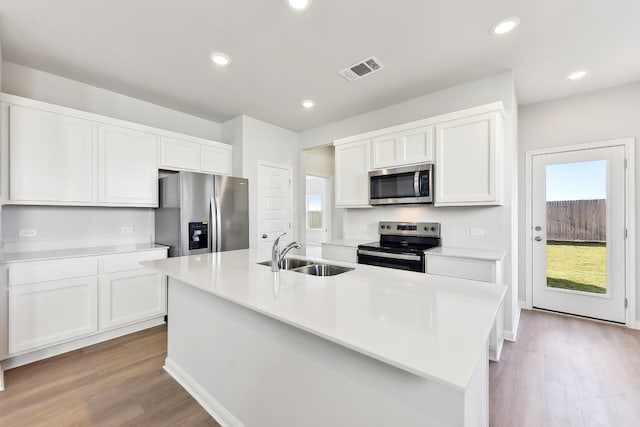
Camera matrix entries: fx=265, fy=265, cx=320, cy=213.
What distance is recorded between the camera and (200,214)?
128 inches

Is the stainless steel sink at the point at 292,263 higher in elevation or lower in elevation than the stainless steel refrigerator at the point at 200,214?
lower

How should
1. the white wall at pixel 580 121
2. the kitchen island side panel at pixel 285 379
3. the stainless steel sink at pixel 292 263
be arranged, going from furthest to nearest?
1. the white wall at pixel 580 121
2. the stainless steel sink at pixel 292 263
3. the kitchen island side panel at pixel 285 379

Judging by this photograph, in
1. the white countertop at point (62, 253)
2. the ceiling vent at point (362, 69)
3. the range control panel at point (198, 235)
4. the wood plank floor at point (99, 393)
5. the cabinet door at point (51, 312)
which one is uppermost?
the ceiling vent at point (362, 69)

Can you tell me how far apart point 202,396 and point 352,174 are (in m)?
2.86

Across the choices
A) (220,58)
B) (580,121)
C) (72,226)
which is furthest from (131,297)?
(580,121)

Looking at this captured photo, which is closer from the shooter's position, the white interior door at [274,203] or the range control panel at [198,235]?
the range control panel at [198,235]

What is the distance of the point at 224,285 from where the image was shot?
1457 millimetres

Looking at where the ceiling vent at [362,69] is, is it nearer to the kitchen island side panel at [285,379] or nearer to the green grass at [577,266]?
the kitchen island side panel at [285,379]

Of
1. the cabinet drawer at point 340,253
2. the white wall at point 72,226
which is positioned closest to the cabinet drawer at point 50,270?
the white wall at point 72,226

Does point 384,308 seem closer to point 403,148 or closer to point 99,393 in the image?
point 99,393

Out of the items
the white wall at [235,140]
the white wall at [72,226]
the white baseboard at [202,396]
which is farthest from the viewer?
the white wall at [235,140]

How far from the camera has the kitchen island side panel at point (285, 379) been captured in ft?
3.05

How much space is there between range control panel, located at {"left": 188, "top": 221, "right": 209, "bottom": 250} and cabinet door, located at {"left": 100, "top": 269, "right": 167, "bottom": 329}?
0.51 m

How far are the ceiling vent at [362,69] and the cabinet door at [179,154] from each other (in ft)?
7.24
